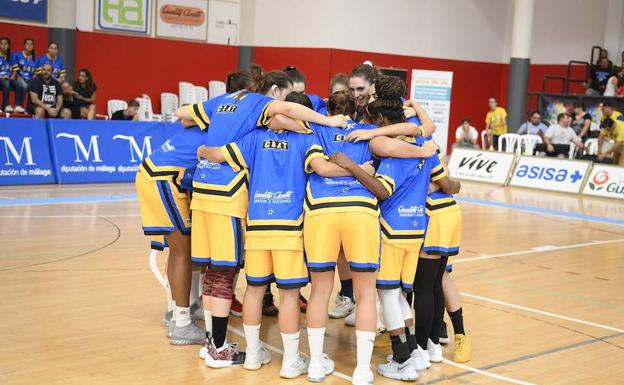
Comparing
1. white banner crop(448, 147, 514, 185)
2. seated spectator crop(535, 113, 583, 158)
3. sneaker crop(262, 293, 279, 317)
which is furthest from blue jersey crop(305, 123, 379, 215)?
seated spectator crop(535, 113, 583, 158)

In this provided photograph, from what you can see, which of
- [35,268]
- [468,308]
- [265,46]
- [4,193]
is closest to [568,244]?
[468,308]

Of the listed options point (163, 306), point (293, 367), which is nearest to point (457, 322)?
point (293, 367)

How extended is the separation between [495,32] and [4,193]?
19068 millimetres

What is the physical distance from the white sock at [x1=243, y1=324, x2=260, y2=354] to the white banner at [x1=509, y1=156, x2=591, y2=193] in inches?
524

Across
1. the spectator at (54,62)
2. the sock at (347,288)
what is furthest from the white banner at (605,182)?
the sock at (347,288)

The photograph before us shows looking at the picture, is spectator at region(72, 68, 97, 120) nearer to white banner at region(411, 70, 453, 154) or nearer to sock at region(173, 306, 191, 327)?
white banner at region(411, 70, 453, 154)

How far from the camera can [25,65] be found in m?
18.1

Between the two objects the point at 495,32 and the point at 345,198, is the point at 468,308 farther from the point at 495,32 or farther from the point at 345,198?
the point at 495,32

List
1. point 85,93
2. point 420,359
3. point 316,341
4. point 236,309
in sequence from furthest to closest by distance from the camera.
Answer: point 85,93 < point 236,309 < point 420,359 < point 316,341

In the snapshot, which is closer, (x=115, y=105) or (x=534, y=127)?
(x=115, y=105)

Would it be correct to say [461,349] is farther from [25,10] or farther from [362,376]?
[25,10]

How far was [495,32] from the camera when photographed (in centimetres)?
2805

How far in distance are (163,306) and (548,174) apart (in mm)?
12759

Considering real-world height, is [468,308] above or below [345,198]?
below
